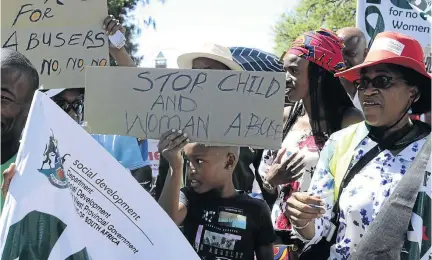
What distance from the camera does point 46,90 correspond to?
127 inches

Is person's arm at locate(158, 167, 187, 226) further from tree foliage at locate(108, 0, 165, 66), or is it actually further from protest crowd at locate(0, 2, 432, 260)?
tree foliage at locate(108, 0, 165, 66)

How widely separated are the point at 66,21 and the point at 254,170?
135 centimetres

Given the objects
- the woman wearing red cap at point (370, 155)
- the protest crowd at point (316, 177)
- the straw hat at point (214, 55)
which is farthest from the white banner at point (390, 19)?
the woman wearing red cap at point (370, 155)

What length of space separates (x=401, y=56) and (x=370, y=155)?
41cm

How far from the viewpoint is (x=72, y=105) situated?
3098mm

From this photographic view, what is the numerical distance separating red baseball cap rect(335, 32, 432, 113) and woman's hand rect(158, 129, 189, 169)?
2.59 feet

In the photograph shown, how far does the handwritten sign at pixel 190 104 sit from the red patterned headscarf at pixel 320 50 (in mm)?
1044

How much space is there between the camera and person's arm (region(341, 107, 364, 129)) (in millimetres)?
3232

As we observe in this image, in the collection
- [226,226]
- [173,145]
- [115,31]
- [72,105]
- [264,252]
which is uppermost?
[115,31]

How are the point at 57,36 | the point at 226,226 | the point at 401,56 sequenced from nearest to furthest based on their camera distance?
the point at 401,56 → the point at 226,226 → the point at 57,36

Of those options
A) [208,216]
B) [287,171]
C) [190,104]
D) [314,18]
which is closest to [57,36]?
[190,104]

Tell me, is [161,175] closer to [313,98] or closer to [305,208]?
[305,208]

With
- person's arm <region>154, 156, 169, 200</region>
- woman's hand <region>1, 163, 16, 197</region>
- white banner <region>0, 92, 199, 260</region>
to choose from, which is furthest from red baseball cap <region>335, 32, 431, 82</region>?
woman's hand <region>1, 163, 16, 197</region>

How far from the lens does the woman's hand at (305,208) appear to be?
7.22 ft
